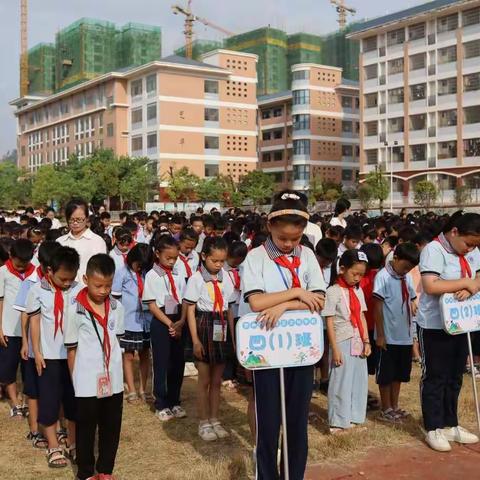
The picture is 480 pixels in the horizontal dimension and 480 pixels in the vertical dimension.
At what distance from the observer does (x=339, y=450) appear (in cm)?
474

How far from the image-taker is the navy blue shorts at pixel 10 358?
18.3 feet

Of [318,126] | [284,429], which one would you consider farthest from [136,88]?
[284,429]

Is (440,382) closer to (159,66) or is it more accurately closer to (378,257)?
(378,257)

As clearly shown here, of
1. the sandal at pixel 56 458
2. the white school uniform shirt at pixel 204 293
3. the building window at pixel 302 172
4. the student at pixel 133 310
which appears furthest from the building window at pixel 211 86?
the sandal at pixel 56 458

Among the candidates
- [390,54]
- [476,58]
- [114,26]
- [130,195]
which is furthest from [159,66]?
[114,26]

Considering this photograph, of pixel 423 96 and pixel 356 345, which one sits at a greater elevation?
pixel 423 96

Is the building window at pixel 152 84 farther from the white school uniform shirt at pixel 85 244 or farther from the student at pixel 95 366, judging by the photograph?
the student at pixel 95 366

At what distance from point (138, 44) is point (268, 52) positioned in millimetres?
18224

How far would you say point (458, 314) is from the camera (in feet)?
15.1

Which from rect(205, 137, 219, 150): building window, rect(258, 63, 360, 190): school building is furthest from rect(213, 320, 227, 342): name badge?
rect(258, 63, 360, 190): school building

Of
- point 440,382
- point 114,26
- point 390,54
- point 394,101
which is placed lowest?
point 440,382

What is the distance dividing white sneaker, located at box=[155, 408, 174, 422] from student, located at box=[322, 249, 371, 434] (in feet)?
4.50

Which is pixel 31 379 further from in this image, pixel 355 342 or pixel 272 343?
pixel 355 342

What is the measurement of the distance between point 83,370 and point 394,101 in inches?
1949
